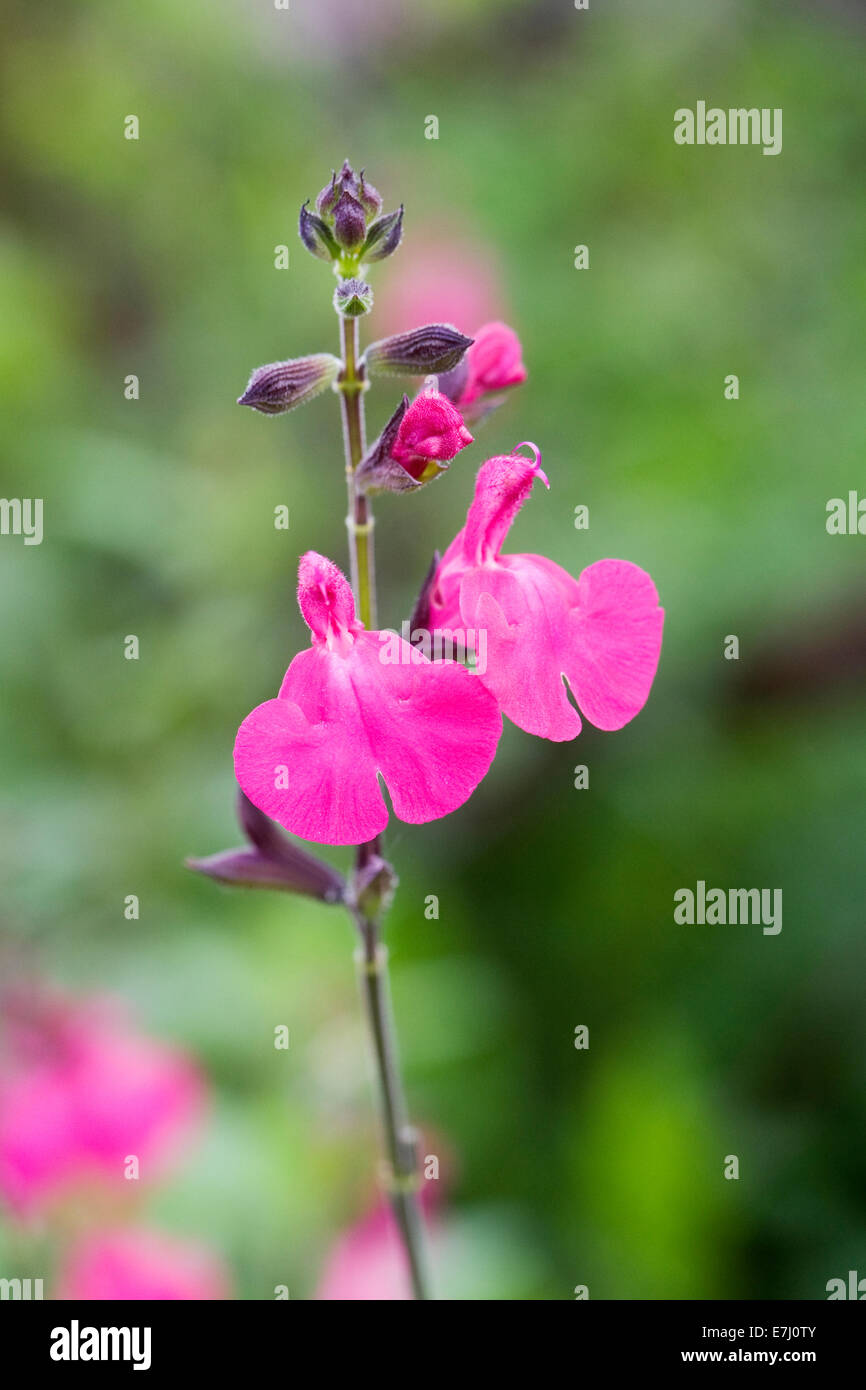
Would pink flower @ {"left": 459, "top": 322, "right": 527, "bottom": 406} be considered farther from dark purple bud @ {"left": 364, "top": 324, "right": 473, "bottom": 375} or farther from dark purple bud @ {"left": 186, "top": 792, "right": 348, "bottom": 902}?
dark purple bud @ {"left": 186, "top": 792, "right": 348, "bottom": 902}

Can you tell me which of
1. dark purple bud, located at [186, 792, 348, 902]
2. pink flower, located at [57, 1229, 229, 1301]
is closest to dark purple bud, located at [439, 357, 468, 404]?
dark purple bud, located at [186, 792, 348, 902]

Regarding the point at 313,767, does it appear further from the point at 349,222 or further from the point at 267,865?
the point at 349,222

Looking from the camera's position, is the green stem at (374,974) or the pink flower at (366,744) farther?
the green stem at (374,974)

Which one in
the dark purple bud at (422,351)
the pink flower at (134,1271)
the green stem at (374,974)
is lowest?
the pink flower at (134,1271)

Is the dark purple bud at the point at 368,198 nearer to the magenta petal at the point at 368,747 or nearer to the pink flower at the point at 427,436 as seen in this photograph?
the pink flower at the point at 427,436

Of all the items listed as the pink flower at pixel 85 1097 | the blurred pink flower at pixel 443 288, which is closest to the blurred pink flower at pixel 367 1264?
the pink flower at pixel 85 1097

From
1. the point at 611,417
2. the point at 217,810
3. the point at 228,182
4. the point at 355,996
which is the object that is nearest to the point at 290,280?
the point at 228,182
